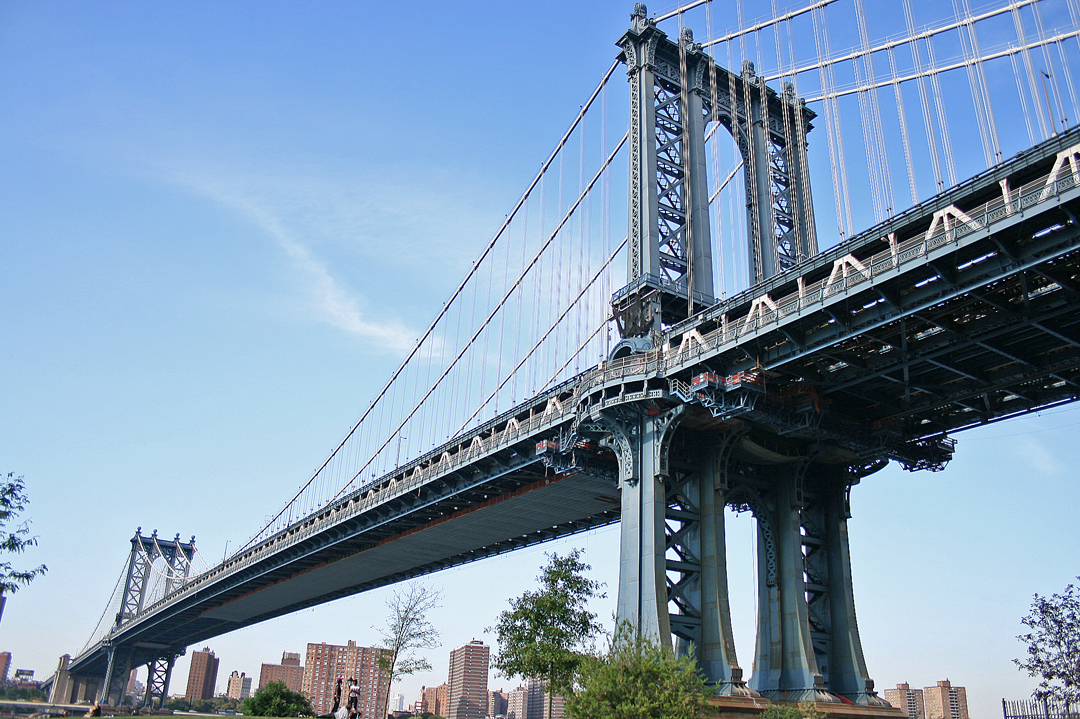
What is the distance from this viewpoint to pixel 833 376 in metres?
42.5

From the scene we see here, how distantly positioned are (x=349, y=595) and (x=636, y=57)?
291 ft

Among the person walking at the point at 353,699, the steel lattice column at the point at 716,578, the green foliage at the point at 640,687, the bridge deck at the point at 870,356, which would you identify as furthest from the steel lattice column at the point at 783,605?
the person walking at the point at 353,699

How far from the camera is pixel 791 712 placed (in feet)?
126

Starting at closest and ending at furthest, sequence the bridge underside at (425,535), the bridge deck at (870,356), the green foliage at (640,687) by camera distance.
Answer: the bridge deck at (870,356) < the green foliage at (640,687) < the bridge underside at (425,535)

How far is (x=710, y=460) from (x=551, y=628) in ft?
48.4

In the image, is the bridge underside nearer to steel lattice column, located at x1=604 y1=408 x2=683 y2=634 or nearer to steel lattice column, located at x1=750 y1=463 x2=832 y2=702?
steel lattice column, located at x1=604 y1=408 x2=683 y2=634

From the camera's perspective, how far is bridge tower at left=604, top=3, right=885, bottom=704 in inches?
1697

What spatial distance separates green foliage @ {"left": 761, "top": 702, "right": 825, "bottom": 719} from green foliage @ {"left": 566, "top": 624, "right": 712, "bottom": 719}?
3323 millimetres

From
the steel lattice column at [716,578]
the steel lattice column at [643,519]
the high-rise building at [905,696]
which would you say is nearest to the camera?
the steel lattice column at [643,519]

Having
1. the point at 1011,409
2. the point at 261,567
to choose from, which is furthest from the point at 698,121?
the point at 261,567

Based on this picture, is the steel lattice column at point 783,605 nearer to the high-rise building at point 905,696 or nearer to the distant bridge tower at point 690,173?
the distant bridge tower at point 690,173

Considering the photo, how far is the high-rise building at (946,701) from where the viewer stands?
168 m

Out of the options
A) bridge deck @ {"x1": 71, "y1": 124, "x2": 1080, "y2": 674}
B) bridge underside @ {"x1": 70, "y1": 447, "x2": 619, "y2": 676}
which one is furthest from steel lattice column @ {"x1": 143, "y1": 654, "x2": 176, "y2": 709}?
bridge deck @ {"x1": 71, "y1": 124, "x2": 1080, "y2": 674}

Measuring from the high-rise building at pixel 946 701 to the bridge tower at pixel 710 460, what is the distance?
5395 inches
